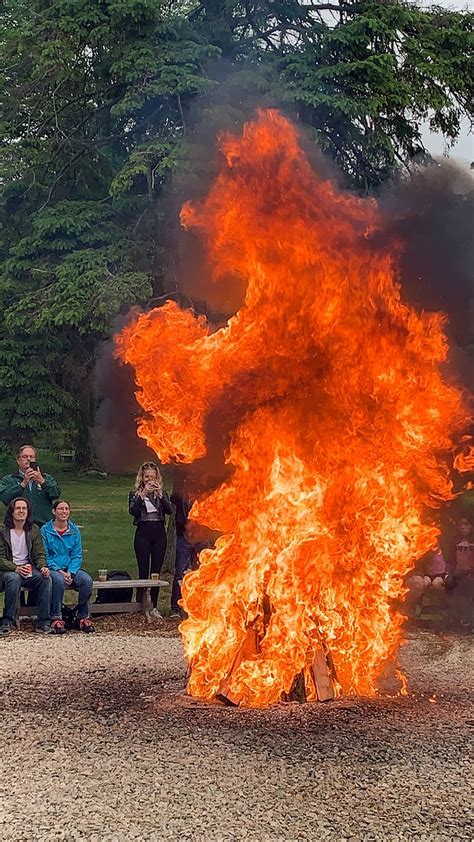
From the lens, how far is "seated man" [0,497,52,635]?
35.4ft

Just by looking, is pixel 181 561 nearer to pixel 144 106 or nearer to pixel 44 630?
pixel 44 630

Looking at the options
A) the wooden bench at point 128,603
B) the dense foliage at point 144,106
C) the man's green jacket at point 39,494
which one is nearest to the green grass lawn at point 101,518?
the wooden bench at point 128,603

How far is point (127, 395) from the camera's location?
11969mm

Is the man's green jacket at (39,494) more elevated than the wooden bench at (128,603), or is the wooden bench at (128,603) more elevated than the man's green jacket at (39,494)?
the man's green jacket at (39,494)

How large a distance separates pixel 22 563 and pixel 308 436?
4.53 meters

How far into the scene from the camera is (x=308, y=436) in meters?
7.89

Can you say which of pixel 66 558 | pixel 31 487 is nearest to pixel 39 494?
pixel 31 487

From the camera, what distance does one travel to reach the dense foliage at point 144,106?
1312cm

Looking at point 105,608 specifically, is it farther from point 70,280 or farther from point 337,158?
point 337,158

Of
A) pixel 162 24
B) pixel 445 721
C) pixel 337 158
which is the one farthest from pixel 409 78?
pixel 445 721

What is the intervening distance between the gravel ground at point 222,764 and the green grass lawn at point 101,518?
4603 millimetres

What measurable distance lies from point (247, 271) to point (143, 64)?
19.6 feet

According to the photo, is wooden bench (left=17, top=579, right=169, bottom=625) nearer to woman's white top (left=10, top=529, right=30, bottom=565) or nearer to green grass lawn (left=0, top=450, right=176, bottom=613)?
green grass lawn (left=0, top=450, right=176, bottom=613)

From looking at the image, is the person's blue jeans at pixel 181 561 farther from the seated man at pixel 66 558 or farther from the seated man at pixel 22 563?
the seated man at pixel 22 563
